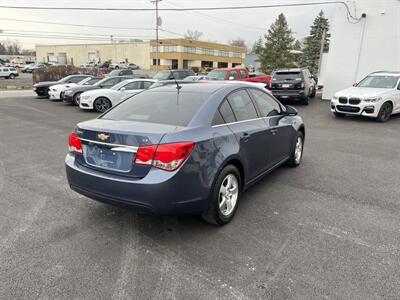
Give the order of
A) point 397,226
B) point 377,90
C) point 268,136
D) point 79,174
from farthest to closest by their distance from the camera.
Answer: point 377,90 < point 268,136 < point 397,226 < point 79,174

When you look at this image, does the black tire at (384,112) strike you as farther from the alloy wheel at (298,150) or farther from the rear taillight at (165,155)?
the rear taillight at (165,155)

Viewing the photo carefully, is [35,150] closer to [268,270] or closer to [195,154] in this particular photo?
[195,154]

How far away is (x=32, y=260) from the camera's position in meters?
2.88

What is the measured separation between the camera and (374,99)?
33.7ft

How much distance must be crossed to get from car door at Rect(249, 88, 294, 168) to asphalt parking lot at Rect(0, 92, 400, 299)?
49cm

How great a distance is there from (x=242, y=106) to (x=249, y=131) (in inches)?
15.3

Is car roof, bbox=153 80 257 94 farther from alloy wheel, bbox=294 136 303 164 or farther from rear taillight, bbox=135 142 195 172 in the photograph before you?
alloy wheel, bbox=294 136 303 164

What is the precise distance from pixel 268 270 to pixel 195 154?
1.25 meters

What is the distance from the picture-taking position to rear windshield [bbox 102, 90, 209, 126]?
335 centimetres

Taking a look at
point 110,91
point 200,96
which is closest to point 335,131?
point 200,96

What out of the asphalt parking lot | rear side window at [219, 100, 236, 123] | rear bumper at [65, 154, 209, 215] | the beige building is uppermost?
the beige building

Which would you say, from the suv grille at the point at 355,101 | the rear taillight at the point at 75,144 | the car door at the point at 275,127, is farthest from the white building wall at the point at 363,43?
the rear taillight at the point at 75,144

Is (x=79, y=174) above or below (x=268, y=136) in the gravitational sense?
below

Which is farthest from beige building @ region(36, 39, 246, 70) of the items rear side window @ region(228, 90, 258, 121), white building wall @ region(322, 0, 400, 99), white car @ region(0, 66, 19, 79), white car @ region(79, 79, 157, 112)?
rear side window @ region(228, 90, 258, 121)
